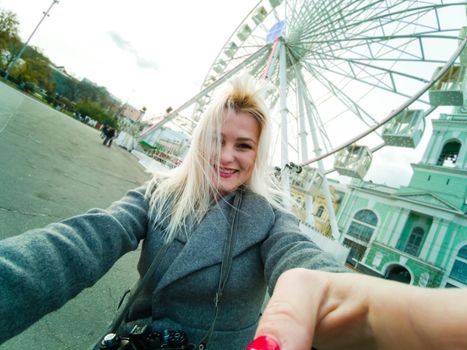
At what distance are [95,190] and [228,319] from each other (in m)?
4.92

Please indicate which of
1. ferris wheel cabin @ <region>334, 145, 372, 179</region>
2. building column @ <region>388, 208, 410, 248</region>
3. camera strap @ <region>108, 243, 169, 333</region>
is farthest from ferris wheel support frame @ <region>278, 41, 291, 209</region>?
building column @ <region>388, 208, 410, 248</region>

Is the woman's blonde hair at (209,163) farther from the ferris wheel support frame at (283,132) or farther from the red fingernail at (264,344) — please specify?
Result: the ferris wheel support frame at (283,132)

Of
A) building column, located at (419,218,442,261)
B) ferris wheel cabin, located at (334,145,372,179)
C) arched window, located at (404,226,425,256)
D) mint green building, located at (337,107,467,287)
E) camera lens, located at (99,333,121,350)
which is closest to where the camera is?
camera lens, located at (99,333,121,350)

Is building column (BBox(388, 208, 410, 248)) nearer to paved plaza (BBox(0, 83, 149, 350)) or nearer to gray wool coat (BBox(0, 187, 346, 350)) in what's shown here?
paved plaza (BBox(0, 83, 149, 350))

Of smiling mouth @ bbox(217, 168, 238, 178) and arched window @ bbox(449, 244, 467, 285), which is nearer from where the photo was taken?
smiling mouth @ bbox(217, 168, 238, 178)

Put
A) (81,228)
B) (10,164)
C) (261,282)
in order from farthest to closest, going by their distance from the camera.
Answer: (10,164)
(261,282)
(81,228)

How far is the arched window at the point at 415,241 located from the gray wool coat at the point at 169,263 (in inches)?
1103

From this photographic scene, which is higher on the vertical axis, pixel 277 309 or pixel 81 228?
pixel 277 309

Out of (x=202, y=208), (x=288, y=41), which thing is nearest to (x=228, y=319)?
(x=202, y=208)

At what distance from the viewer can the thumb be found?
0.43 meters

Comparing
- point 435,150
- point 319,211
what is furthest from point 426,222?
point 319,211

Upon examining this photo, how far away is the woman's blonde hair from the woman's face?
0.04 m

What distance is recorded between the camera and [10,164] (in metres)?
4.41

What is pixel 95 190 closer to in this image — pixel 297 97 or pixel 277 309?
pixel 277 309
